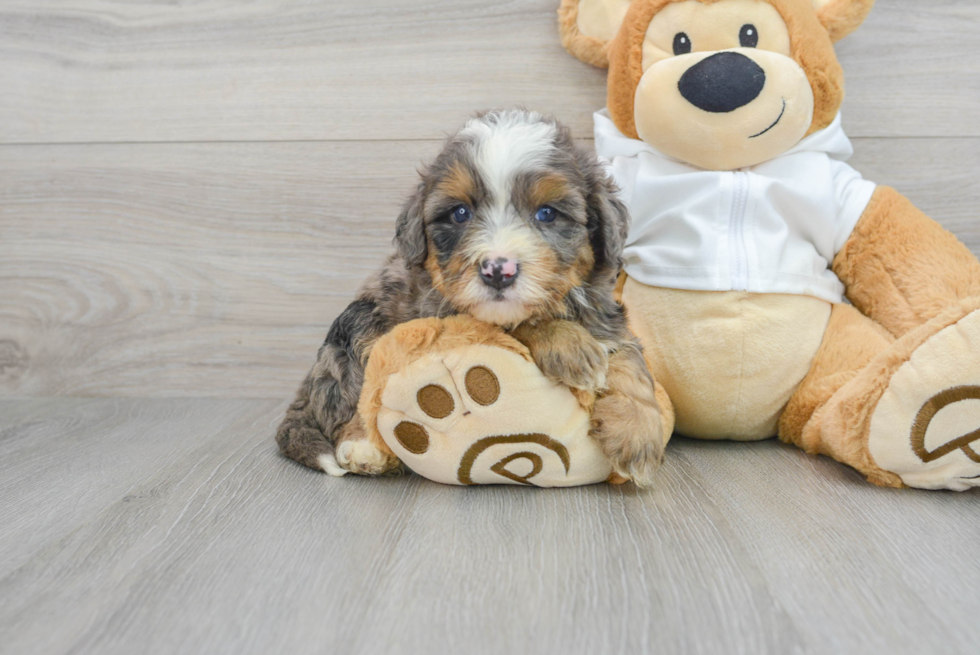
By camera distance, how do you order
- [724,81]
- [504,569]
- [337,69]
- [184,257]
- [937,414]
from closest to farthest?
[504,569]
[937,414]
[724,81]
[337,69]
[184,257]

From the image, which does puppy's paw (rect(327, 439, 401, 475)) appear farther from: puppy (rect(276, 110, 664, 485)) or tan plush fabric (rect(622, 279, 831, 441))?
tan plush fabric (rect(622, 279, 831, 441))

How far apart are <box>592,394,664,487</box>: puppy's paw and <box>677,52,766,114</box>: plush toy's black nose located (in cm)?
75

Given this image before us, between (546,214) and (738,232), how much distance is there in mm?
614

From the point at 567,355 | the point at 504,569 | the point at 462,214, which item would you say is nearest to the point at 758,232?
the point at 567,355

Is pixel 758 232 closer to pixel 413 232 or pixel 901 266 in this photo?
pixel 901 266

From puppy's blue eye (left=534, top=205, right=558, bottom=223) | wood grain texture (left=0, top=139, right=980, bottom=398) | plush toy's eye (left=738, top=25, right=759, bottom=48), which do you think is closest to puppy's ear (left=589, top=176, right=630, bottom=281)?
puppy's blue eye (left=534, top=205, right=558, bottom=223)

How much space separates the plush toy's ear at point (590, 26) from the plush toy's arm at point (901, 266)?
2.75ft

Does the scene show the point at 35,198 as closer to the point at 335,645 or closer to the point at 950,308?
the point at 335,645

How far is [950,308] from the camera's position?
4.91 ft

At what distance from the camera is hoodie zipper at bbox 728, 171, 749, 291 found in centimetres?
176

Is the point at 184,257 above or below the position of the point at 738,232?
below

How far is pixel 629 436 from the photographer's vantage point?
1475 millimetres

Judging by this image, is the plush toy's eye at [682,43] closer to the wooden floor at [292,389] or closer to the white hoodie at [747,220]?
the white hoodie at [747,220]

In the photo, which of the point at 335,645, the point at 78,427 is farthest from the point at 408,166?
the point at 335,645
